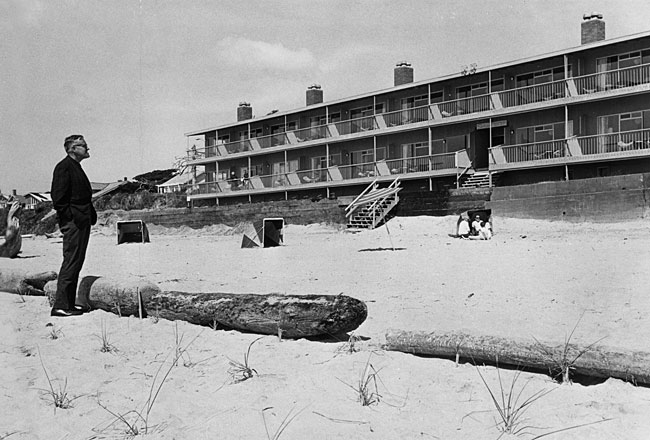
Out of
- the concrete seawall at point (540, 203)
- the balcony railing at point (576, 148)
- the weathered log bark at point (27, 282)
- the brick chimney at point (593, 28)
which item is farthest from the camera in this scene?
the brick chimney at point (593, 28)

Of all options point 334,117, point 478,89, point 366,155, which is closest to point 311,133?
point 334,117

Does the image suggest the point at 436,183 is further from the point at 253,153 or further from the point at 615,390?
the point at 615,390

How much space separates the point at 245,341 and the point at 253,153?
116 feet

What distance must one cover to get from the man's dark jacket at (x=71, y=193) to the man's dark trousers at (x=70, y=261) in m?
0.07

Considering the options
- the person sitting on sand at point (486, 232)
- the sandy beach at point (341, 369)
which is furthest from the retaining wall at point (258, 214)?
the sandy beach at point (341, 369)

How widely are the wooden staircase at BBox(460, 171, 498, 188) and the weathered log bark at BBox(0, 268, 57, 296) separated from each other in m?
22.6

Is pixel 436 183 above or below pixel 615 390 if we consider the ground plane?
above

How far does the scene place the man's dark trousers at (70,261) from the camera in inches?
242

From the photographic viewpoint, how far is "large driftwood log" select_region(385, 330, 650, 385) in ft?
12.1

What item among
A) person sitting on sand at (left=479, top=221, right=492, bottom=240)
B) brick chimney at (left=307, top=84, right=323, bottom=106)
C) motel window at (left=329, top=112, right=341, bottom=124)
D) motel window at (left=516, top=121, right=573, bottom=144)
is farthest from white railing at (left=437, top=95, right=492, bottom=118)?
person sitting on sand at (left=479, top=221, right=492, bottom=240)

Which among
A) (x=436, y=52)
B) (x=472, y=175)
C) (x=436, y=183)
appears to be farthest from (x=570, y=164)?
(x=436, y=52)

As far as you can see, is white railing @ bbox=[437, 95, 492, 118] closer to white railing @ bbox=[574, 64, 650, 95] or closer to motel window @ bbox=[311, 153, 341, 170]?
white railing @ bbox=[574, 64, 650, 95]

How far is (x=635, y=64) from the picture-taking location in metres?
24.9

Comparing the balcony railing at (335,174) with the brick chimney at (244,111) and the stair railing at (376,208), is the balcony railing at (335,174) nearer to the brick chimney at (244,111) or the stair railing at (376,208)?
the brick chimney at (244,111)
